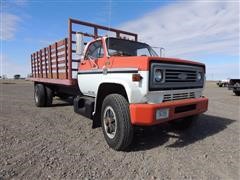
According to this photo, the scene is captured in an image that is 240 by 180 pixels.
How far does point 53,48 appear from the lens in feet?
23.7

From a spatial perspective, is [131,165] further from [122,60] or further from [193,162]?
[122,60]

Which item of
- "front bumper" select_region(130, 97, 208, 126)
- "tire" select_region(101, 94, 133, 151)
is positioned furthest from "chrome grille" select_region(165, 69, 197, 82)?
"tire" select_region(101, 94, 133, 151)

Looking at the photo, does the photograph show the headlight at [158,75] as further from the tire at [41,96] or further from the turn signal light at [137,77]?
the tire at [41,96]

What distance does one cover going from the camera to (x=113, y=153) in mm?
3955

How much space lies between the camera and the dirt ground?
10.5ft

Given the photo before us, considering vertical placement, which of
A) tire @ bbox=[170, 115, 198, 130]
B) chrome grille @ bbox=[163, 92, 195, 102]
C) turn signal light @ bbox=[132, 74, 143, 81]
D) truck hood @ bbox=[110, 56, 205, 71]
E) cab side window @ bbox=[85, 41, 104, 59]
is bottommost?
tire @ bbox=[170, 115, 198, 130]

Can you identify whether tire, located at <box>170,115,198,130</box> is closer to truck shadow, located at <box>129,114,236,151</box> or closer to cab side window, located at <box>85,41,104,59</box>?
truck shadow, located at <box>129,114,236,151</box>

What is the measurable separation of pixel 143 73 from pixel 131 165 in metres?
1.49

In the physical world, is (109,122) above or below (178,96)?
below

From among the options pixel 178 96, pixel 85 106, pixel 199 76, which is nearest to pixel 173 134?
pixel 178 96

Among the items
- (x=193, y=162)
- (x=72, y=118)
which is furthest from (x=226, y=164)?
(x=72, y=118)


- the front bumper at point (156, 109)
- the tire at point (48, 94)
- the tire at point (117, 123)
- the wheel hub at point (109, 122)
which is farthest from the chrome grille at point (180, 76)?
the tire at point (48, 94)

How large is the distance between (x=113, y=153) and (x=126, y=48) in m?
2.52

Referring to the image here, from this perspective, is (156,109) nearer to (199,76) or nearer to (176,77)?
(176,77)
